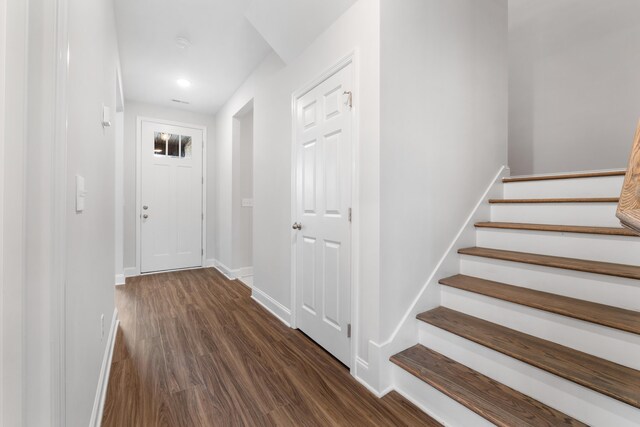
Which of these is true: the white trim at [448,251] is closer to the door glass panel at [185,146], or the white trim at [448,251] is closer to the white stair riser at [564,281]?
the white stair riser at [564,281]

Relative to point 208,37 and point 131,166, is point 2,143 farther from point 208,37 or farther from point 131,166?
point 131,166

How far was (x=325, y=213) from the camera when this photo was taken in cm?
201

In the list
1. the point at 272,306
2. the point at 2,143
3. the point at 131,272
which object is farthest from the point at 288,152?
the point at 131,272

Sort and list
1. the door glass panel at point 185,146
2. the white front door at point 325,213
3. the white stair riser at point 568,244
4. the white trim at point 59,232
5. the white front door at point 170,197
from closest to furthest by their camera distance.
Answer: the white trim at point 59,232 → the white stair riser at point 568,244 → the white front door at point 325,213 → the white front door at point 170,197 → the door glass panel at point 185,146

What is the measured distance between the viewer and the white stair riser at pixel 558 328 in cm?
116

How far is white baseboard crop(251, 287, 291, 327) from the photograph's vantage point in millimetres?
2453

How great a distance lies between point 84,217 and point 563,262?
7.93 ft

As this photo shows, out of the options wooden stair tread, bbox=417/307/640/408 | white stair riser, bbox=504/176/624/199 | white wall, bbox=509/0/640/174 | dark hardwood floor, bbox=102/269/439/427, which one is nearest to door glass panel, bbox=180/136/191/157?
dark hardwood floor, bbox=102/269/439/427

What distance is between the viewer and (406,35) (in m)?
1.64

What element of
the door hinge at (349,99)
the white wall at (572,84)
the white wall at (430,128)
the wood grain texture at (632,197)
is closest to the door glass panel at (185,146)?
the door hinge at (349,99)

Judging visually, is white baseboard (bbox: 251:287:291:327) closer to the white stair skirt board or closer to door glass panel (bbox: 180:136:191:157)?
the white stair skirt board

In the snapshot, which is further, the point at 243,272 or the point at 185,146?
the point at 185,146

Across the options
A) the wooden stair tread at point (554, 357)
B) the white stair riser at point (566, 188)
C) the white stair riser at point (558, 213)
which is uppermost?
the white stair riser at point (566, 188)

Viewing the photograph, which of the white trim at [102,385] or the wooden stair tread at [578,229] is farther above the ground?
the wooden stair tread at [578,229]
